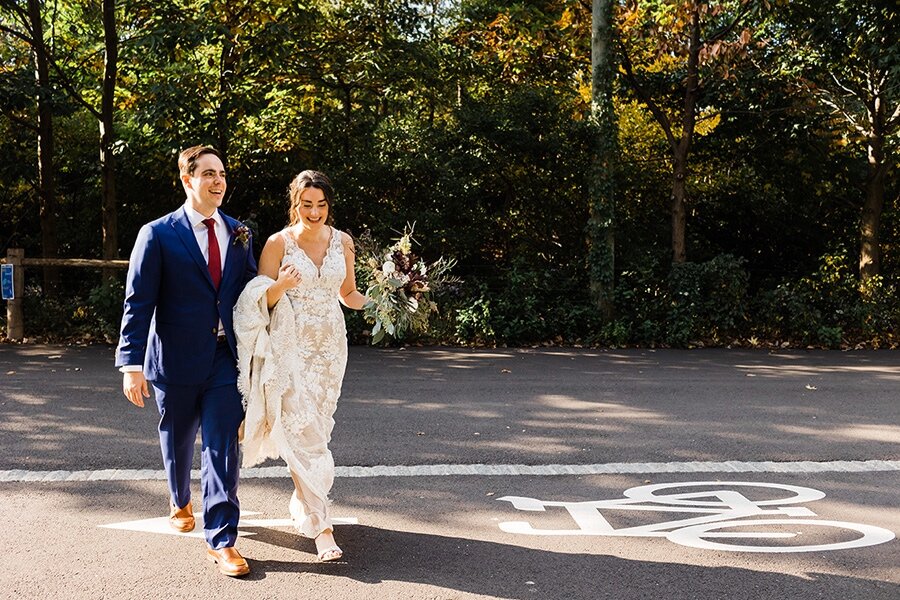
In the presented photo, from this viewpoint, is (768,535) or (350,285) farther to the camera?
(350,285)

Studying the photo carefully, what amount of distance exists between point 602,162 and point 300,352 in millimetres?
10776

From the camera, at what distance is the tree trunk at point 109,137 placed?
47.7 feet

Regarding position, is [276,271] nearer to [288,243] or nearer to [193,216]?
[288,243]

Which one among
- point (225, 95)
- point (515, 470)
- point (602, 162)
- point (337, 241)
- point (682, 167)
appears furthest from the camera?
point (682, 167)

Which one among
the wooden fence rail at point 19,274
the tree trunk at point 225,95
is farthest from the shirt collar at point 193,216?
the tree trunk at point 225,95

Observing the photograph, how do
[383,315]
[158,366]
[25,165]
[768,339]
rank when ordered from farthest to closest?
[25,165], [768,339], [383,315], [158,366]

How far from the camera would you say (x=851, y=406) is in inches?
358

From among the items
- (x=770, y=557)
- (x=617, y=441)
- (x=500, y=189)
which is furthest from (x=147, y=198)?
(x=770, y=557)

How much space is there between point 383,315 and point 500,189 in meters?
10.6

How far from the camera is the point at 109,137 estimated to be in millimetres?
15109

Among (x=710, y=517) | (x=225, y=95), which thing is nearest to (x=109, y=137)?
(x=225, y=95)

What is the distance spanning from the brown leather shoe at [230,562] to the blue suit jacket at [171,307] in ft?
2.81

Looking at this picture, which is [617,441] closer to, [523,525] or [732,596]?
[523,525]

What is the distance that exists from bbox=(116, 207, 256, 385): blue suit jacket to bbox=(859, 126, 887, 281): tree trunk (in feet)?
45.8
